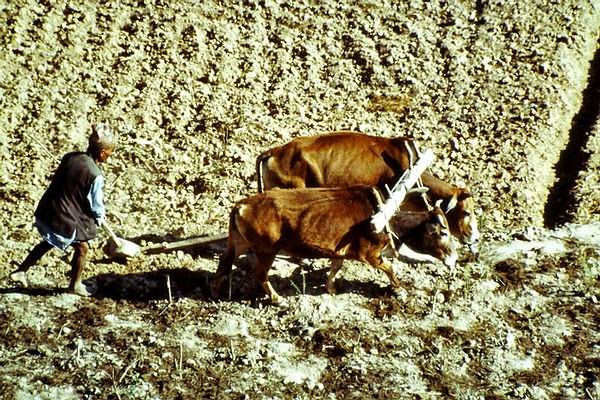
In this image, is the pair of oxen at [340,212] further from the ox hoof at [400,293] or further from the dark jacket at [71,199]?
the dark jacket at [71,199]

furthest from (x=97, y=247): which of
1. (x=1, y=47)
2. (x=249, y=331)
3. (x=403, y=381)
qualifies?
(x=1, y=47)

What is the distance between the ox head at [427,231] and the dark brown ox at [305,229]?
1.43 feet

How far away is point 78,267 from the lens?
6945 mm

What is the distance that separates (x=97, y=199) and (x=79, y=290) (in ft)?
3.56

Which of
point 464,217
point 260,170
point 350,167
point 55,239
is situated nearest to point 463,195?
point 464,217

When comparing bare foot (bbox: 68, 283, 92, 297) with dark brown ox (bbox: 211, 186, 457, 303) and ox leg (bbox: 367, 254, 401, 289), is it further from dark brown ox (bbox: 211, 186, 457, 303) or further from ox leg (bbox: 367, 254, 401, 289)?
ox leg (bbox: 367, 254, 401, 289)

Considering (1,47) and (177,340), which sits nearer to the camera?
(177,340)

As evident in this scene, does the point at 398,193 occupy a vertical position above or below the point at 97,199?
below

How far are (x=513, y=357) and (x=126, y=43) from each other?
306 inches

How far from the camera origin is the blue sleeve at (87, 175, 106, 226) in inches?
259

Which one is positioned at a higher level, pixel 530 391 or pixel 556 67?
pixel 556 67

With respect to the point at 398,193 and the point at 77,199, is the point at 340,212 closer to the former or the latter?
the point at 398,193

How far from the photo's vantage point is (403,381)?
6.33 metres

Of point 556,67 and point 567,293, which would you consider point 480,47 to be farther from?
point 567,293
